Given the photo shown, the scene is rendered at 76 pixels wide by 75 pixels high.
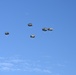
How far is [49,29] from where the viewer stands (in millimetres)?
130625

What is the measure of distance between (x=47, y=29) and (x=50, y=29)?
1.34m

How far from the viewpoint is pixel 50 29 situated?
5108 inches

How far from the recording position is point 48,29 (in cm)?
13088

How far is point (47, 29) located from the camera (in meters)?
129

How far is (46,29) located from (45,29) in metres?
0.77

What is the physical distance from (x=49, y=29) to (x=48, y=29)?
0.49 meters

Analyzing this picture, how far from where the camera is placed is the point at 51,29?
129m

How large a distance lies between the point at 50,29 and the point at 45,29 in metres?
2.24

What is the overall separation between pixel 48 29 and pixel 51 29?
255 cm

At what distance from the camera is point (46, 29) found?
5108 inches

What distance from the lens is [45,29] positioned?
129 metres

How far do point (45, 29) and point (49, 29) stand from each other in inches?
90.9
